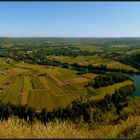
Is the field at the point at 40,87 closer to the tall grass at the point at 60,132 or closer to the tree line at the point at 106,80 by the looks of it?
the tree line at the point at 106,80

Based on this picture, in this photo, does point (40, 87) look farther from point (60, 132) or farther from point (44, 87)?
point (60, 132)

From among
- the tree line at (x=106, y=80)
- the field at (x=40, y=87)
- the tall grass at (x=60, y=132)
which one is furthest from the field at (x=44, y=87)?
the tall grass at (x=60, y=132)

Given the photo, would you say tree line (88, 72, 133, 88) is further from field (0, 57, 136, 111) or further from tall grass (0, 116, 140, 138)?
tall grass (0, 116, 140, 138)

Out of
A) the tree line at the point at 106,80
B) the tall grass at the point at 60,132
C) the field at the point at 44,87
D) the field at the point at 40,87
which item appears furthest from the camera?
the tree line at the point at 106,80

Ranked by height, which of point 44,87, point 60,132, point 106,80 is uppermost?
point 60,132

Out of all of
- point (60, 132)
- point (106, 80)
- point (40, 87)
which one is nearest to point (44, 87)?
point (40, 87)

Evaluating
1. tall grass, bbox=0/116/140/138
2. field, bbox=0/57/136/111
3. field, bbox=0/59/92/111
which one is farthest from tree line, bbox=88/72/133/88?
tall grass, bbox=0/116/140/138

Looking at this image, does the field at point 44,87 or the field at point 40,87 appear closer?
the field at point 40,87

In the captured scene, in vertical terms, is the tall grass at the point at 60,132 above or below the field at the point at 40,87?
above

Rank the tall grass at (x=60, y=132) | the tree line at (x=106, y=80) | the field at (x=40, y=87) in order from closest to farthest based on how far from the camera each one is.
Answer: the tall grass at (x=60, y=132) < the field at (x=40, y=87) < the tree line at (x=106, y=80)

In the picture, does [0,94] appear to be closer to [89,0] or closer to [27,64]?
[27,64]

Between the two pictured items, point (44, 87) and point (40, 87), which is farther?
point (44, 87)
